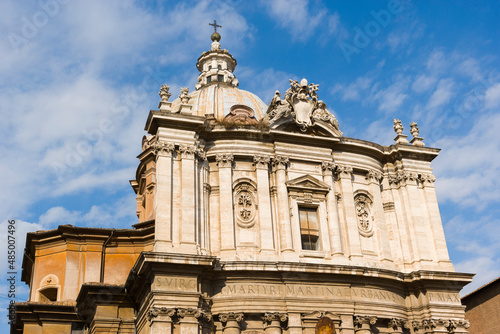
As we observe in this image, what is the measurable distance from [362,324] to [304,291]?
269 centimetres

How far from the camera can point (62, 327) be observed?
80.3 feet

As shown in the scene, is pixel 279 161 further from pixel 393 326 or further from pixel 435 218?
pixel 393 326

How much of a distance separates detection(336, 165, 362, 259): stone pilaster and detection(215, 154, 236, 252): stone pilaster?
16.7ft

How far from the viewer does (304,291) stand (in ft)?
74.6

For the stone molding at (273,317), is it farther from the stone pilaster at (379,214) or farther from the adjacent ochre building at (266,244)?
the stone pilaster at (379,214)

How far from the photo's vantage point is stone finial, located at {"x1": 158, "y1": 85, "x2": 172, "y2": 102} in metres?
25.0

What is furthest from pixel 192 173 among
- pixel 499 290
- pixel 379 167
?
pixel 499 290

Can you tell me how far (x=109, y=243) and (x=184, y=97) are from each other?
7624mm

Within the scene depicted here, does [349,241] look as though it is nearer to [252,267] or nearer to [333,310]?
[333,310]

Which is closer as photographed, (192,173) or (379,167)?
(192,173)

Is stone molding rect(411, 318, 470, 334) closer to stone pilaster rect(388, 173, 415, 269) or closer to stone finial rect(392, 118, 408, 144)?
stone pilaster rect(388, 173, 415, 269)

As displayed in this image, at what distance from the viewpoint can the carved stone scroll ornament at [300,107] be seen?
2612 cm

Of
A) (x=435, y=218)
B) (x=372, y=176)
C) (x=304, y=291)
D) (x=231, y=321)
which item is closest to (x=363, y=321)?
(x=304, y=291)

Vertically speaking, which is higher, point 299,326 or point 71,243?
point 71,243
